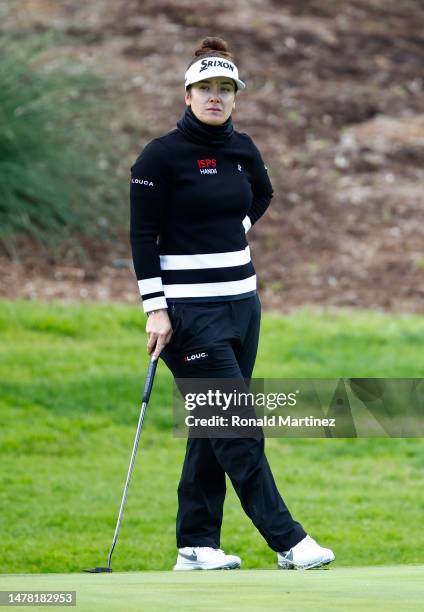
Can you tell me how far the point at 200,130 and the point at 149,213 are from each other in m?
0.37

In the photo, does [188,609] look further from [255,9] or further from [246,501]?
[255,9]

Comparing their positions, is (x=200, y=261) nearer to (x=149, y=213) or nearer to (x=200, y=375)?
(x=149, y=213)

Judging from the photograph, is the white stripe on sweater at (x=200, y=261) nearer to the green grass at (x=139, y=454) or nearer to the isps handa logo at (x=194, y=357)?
the isps handa logo at (x=194, y=357)

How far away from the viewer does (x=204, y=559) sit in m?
4.91

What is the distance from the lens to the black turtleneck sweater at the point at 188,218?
4.65 m

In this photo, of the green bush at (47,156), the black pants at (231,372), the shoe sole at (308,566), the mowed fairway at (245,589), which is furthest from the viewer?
the green bush at (47,156)

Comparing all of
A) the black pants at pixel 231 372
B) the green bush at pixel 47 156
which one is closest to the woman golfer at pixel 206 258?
the black pants at pixel 231 372

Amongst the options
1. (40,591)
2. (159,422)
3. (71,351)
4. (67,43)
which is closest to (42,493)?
(159,422)

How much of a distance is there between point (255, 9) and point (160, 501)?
10012 mm

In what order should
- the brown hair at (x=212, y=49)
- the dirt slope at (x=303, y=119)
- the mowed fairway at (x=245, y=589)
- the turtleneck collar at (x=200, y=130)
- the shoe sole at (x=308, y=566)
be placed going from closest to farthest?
the mowed fairway at (x=245, y=589) → the shoe sole at (x=308, y=566) → the turtleneck collar at (x=200, y=130) → the brown hair at (x=212, y=49) → the dirt slope at (x=303, y=119)

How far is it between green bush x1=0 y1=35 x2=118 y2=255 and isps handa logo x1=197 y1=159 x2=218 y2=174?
5.67 metres

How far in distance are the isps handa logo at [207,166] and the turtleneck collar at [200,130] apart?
0.07m

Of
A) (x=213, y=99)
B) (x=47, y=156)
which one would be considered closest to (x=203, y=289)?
(x=213, y=99)

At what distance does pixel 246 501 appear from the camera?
463 cm
